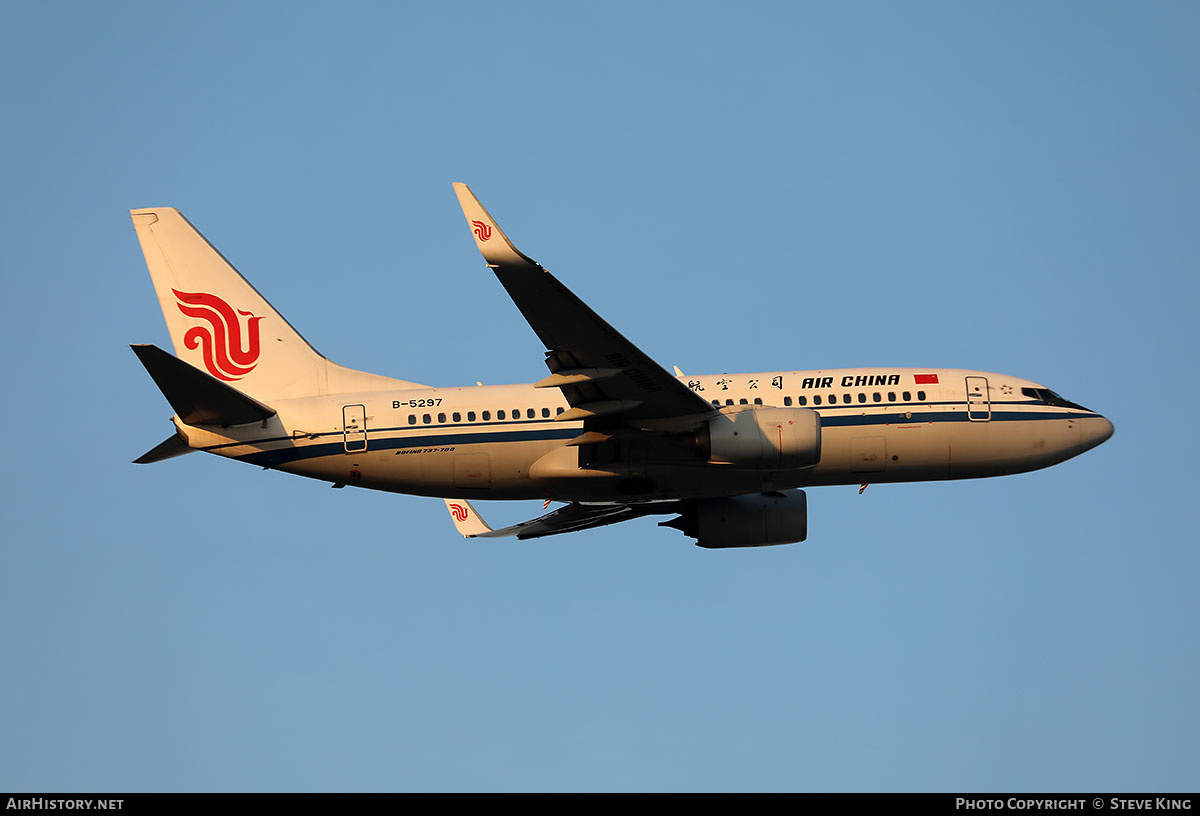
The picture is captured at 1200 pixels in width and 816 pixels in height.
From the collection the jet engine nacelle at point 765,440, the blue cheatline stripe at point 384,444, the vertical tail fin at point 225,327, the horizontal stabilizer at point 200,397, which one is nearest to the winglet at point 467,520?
the vertical tail fin at point 225,327

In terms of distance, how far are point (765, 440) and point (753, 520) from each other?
7290mm

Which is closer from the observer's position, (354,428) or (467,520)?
(354,428)

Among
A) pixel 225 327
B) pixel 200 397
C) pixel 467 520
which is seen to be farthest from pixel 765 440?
pixel 225 327

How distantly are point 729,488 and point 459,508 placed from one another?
1225 cm

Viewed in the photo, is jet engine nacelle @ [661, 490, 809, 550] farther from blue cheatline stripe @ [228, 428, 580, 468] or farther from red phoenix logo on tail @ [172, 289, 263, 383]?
red phoenix logo on tail @ [172, 289, 263, 383]

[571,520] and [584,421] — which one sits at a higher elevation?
[584,421]

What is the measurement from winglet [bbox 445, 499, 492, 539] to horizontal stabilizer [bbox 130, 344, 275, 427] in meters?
10.8

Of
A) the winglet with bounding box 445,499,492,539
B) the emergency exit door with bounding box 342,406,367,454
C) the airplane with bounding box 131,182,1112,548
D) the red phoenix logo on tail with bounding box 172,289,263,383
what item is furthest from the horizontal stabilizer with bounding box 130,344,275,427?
the winglet with bounding box 445,499,492,539

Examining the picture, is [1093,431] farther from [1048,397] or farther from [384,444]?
[384,444]

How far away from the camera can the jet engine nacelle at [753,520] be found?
45344 mm

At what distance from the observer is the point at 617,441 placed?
39781 mm

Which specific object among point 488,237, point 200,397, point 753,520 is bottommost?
point 753,520

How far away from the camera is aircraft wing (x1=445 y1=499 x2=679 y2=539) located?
46938 millimetres
